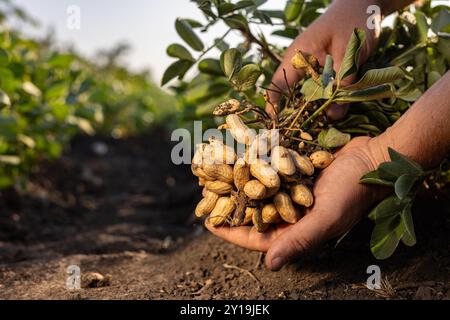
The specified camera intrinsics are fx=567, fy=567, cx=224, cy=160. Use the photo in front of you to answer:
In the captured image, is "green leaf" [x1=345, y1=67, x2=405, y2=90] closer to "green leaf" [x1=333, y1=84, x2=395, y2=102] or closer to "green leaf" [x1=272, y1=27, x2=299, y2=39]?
"green leaf" [x1=333, y1=84, x2=395, y2=102]

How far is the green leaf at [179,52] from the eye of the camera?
1.66 meters

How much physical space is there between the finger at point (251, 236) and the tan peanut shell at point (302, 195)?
96mm

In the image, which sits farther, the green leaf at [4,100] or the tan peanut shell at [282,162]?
the green leaf at [4,100]

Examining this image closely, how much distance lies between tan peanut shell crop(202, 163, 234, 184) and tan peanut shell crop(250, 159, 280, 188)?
0.06 metres

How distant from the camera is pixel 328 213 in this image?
1284 mm

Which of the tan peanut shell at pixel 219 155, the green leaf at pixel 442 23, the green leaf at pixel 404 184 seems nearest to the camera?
the green leaf at pixel 404 184

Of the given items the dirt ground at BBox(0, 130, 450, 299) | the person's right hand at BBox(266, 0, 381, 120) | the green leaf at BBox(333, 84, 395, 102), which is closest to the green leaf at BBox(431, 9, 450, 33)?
the person's right hand at BBox(266, 0, 381, 120)

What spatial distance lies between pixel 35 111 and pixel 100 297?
1576 mm

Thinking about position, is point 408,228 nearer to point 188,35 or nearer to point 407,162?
point 407,162

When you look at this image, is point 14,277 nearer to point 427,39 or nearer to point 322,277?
point 322,277

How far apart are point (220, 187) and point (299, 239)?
0.75ft

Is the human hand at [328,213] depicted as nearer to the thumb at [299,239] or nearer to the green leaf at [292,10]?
the thumb at [299,239]

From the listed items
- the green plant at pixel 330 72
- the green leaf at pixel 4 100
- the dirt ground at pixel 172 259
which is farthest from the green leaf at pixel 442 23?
the green leaf at pixel 4 100

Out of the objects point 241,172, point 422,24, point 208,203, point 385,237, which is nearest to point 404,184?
point 385,237
